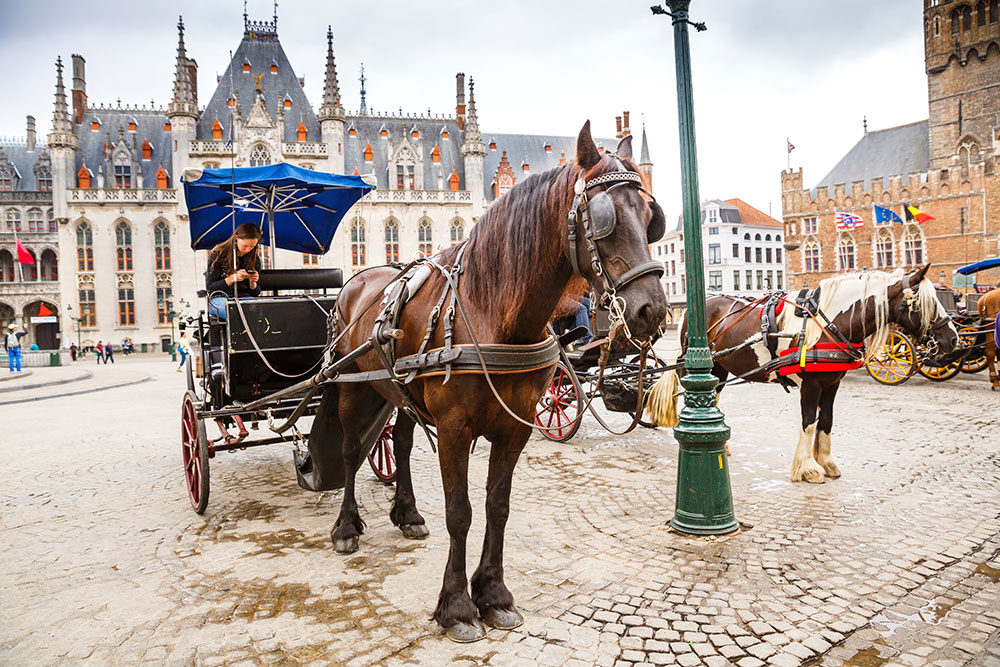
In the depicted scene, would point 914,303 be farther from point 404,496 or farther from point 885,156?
point 885,156

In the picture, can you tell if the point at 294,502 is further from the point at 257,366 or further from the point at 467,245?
the point at 467,245

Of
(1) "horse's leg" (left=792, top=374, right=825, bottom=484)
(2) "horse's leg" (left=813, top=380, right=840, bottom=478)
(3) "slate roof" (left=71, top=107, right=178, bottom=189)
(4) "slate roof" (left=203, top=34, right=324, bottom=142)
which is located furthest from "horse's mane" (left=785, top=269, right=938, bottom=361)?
(3) "slate roof" (left=71, top=107, right=178, bottom=189)

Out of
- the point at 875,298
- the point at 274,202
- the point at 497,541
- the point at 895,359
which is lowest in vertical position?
the point at 497,541

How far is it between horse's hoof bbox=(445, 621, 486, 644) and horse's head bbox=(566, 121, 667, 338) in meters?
1.64

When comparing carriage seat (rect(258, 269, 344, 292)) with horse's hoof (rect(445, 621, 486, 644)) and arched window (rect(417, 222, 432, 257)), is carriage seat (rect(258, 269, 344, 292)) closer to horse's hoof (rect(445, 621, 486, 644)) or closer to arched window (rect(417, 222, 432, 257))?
horse's hoof (rect(445, 621, 486, 644))

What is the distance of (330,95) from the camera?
3891cm

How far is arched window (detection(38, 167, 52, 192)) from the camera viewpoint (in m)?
49.3

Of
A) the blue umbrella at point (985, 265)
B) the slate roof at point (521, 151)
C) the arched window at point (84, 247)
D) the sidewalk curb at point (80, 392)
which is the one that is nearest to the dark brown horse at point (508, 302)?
the blue umbrella at point (985, 265)

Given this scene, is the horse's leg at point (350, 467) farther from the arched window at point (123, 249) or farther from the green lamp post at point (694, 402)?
the arched window at point (123, 249)

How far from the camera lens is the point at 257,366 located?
4.80 metres

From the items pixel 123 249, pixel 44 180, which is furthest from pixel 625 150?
pixel 44 180

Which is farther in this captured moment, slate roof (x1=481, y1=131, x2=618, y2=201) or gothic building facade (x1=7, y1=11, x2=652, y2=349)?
slate roof (x1=481, y1=131, x2=618, y2=201)

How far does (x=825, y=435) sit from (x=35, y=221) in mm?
60421

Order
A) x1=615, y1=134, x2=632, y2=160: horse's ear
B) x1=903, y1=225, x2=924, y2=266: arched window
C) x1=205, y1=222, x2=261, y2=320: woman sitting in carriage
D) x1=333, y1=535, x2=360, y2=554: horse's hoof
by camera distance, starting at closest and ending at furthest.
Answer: x1=615, y1=134, x2=632, y2=160: horse's ear < x1=333, y1=535, x2=360, y2=554: horse's hoof < x1=205, y1=222, x2=261, y2=320: woman sitting in carriage < x1=903, y1=225, x2=924, y2=266: arched window
